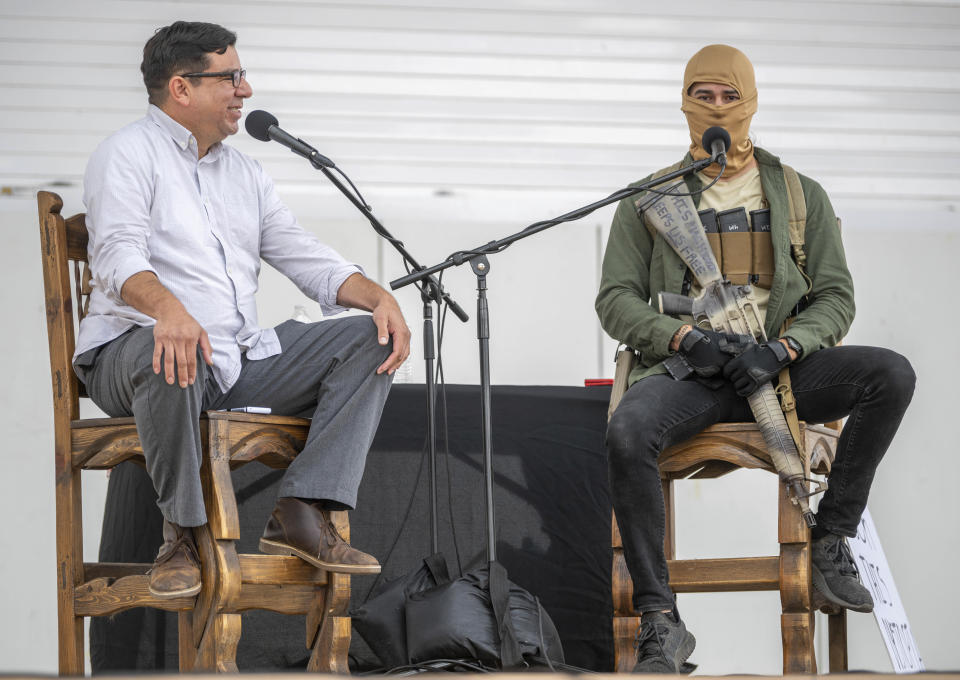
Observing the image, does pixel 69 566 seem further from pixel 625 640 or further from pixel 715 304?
pixel 715 304

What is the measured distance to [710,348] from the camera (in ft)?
8.83

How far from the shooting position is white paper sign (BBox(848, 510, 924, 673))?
2.74 metres

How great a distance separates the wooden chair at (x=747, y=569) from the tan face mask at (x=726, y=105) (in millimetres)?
764

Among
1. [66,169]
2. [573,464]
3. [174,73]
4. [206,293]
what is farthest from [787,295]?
[66,169]

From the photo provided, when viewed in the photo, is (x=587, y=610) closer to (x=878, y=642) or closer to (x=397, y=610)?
(x=397, y=610)

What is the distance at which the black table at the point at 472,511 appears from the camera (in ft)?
10.1

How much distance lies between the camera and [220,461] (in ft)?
7.98

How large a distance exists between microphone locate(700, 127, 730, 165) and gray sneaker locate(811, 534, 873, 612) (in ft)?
3.06

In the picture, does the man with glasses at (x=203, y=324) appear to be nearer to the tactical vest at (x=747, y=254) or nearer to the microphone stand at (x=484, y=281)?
the microphone stand at (x=484, y=281)

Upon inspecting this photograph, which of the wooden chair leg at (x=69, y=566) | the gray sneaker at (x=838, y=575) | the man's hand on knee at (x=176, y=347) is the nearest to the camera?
the man's hand on knee at (x=176, y=347)

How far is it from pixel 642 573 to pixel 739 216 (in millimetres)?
957

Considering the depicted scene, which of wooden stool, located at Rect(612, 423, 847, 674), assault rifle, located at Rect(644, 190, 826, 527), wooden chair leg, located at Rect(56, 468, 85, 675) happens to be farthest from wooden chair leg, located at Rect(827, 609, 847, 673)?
wooden chair leg, located at Rect(56, 468, 85, 675)

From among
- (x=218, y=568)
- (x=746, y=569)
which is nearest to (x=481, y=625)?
(x=218, y=568)

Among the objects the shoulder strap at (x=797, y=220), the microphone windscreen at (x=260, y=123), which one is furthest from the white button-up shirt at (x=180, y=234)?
the shoulder strap at (x=797, y=220)
